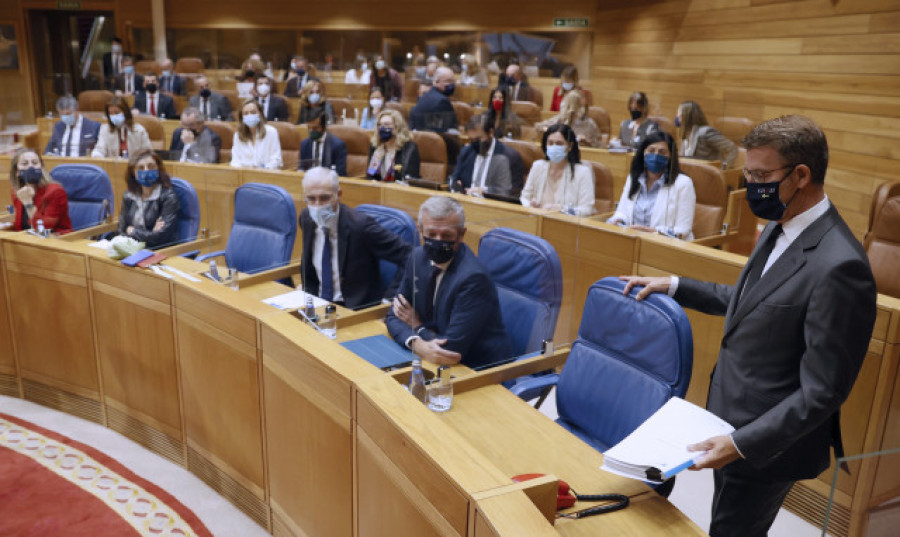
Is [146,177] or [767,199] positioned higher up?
[767,199]

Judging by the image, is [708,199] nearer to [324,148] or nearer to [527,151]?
[527,151]

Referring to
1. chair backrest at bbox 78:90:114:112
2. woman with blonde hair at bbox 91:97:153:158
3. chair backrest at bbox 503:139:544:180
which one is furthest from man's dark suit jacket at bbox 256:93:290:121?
chair backrest at bbox 503:139:544:180

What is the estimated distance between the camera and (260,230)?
4.18m

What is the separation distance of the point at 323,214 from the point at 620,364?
5.79 ft

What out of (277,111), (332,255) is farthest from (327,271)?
(277,111)

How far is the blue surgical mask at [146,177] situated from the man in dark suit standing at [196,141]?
1588mm

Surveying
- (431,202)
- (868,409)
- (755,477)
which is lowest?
(868,409)

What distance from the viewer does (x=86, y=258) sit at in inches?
145

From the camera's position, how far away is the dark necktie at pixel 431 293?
2.81 m

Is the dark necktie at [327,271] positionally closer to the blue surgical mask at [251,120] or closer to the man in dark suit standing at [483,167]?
the man in dark suit standing at [483,167]

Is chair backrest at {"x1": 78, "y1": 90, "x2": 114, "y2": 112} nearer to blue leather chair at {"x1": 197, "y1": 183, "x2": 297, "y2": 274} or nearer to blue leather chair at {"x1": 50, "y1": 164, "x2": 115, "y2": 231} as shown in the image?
blue leather chair at {"x1": 50, "y1": 164, "x2": 115, "y2": 231}

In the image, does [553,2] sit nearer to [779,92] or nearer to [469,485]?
[779,92]

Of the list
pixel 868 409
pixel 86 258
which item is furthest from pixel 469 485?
pixel 86 258

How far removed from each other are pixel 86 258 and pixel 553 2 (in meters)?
10.9
